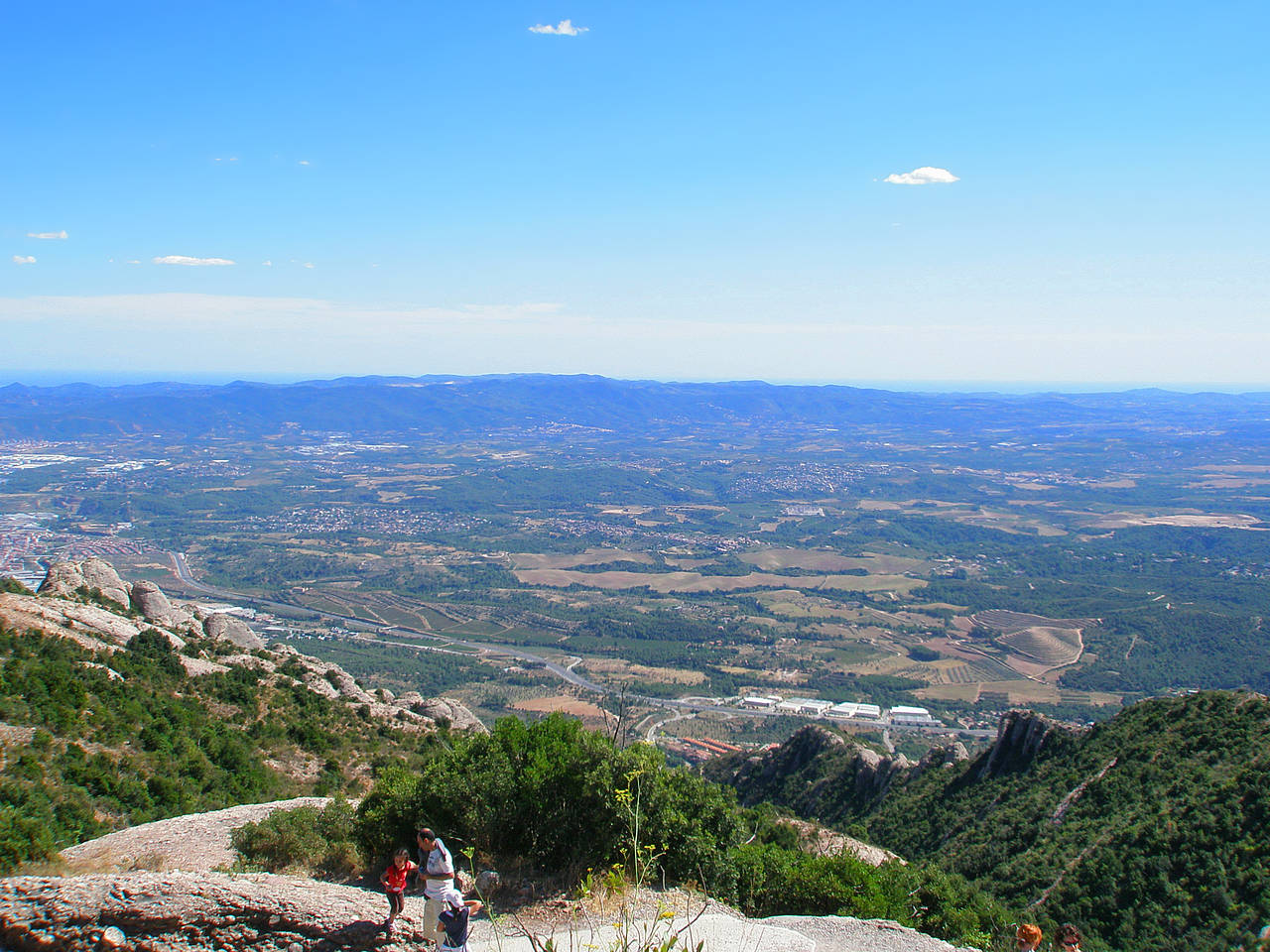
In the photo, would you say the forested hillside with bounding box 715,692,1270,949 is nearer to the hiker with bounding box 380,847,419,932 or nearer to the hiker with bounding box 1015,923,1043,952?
the hiker with bounding box 1015,923,1043,952

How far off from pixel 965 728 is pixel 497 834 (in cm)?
7065

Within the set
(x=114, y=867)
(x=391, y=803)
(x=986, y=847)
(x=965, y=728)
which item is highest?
(x=391, y=803)

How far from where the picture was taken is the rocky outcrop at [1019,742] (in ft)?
126

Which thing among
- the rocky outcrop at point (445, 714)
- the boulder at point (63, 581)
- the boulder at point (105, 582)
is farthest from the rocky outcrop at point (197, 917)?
the boulder at point (105, 582)

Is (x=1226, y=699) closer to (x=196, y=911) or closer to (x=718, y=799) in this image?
(x=718, y=799)

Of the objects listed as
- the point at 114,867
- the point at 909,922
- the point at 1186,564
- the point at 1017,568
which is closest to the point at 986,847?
the point at 909,922

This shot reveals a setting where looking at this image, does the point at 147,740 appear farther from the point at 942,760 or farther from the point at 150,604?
Answer: the point at 942,760

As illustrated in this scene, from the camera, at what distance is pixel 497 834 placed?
53.7ft

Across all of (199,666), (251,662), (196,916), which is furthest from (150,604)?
(196,916)

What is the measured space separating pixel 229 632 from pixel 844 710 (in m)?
61.3

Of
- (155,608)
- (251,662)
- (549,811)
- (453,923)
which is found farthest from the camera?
(155,608)

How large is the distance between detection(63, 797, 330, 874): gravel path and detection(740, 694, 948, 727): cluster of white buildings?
66.6 metres

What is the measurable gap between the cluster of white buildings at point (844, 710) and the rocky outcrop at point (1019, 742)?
36220mm

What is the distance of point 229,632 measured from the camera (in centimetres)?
4447
